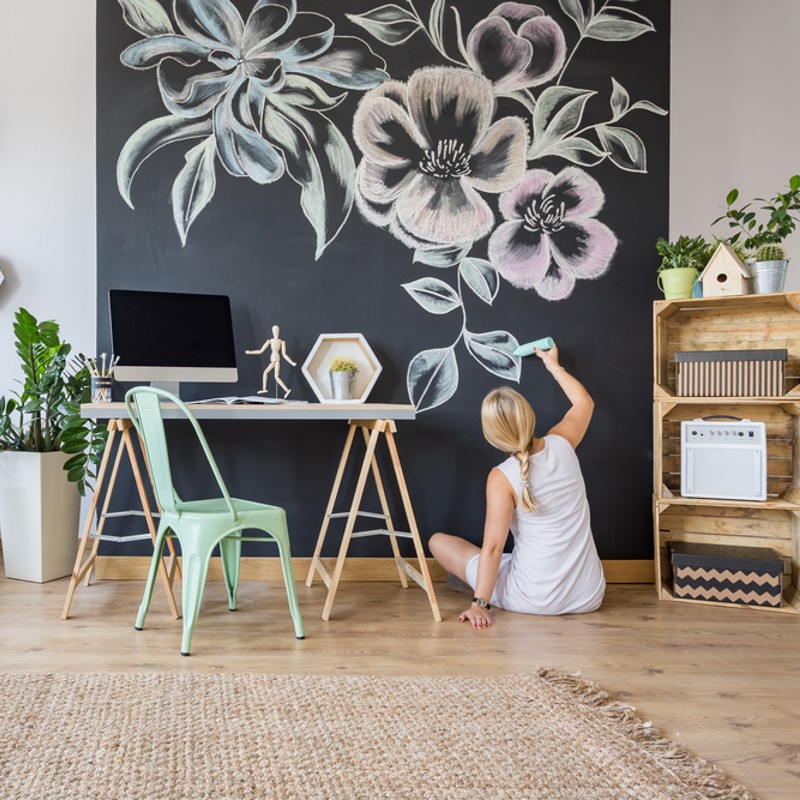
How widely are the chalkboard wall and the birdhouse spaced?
372mm

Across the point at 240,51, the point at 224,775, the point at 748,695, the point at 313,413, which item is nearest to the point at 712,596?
the point at 748,695

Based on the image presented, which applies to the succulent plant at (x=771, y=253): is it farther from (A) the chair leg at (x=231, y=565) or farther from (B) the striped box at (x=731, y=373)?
(A) the chair leg at (x=231, y=565)

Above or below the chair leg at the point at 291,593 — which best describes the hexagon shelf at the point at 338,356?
above

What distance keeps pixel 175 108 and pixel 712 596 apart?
10.1ft

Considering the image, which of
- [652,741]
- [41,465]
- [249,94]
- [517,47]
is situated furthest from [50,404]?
[652,741]

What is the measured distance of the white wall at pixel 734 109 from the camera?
12.7 ft

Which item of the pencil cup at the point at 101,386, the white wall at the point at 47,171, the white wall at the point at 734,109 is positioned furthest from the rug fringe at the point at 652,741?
the white wall at the point at 47,171

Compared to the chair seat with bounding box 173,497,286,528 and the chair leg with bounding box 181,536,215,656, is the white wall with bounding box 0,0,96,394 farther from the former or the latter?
the chair leg with bounding box 181,536,215,656

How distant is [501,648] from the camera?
91.7 inches

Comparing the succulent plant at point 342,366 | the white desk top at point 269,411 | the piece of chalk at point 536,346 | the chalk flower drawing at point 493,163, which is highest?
the chalk flower drawing at point 493,163

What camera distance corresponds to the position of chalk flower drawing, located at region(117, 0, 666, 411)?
10.6 feet

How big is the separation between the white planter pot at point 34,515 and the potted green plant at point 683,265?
271cm

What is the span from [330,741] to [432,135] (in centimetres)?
255

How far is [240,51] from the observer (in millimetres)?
3221
